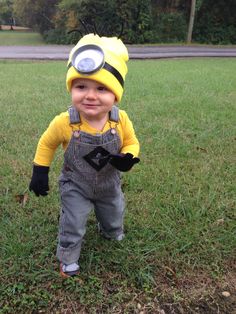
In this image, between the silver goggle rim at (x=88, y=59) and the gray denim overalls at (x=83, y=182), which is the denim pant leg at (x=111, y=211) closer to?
the gray denim overalls at (x=83, y=182)

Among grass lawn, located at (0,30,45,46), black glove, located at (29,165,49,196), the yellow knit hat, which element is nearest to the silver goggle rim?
the yellow knit hat

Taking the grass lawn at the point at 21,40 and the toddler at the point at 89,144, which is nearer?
the toddler at the point at 89,144

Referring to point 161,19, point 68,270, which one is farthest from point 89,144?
point 161,19

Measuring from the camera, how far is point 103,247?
2.68 meters

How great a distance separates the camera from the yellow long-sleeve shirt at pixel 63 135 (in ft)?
7.38

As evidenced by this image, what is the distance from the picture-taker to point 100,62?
6.66ft

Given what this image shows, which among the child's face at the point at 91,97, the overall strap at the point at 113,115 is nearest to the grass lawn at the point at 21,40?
the overall strap at the point at 113,115

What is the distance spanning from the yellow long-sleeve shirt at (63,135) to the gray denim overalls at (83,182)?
31 mm

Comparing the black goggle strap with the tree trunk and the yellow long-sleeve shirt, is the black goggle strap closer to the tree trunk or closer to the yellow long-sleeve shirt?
the yellow long-sleeve shirt

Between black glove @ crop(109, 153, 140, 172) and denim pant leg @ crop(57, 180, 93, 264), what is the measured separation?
0.30 meters

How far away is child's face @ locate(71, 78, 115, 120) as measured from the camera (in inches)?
82.6

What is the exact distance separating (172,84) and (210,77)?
1.69m

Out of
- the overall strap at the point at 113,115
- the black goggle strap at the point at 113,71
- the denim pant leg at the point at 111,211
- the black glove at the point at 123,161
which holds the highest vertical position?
the black goggle strap at the point at 113,71

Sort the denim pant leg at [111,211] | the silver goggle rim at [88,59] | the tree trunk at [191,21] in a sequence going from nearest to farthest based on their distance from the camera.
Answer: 1. the silver goggle rim at [88,59]
2. the denim pant leg at [111,211]
3. the tree trunk at [191,21]
